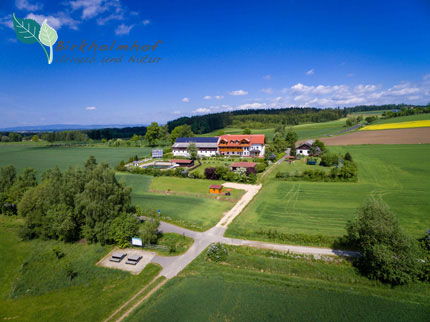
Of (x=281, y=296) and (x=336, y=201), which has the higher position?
(x=336, y=201)

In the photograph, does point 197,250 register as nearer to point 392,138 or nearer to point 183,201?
point 183,201

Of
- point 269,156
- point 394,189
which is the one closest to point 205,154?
point 269,156

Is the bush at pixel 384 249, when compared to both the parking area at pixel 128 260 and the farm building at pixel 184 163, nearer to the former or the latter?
the parking area at pixel 128 260

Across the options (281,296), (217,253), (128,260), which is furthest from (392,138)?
(128,260)

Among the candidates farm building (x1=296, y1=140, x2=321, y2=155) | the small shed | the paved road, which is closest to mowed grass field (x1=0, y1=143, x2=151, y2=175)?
the small shed

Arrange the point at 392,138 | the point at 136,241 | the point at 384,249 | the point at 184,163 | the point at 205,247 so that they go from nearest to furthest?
the point at 384,249 < the point at 205,247 < the point at 136,241 < the point at 184,163 < the point at 392,138

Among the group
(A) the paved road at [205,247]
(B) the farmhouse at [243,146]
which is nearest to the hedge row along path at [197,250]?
(A) the paved road at [205,247]

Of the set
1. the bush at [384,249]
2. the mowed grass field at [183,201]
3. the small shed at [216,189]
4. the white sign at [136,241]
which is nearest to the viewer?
the bush at [384,249]

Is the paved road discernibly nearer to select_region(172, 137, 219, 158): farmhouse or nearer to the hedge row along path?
the hedge row along path

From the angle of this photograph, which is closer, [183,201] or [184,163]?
[183,201]
